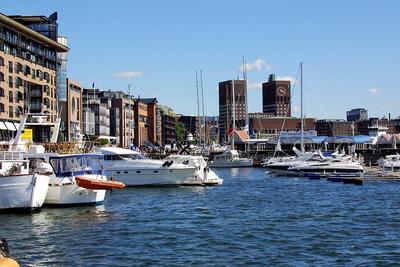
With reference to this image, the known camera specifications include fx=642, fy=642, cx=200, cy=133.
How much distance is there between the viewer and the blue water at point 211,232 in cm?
2912

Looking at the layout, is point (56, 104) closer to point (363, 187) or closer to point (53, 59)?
point (53, 59)

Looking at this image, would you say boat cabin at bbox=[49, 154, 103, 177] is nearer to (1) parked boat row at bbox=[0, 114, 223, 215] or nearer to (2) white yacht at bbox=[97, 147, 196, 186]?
(1) parked boat row at bbox=[0, 114, 223, 215]

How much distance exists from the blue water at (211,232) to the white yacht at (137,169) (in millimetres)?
11732

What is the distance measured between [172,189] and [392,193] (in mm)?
23324

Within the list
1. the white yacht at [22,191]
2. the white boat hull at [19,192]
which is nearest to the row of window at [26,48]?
the white yacht at [22,191]

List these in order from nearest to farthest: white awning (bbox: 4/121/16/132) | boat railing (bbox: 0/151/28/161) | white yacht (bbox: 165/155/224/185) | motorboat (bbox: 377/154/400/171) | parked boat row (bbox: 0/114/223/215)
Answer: parked boat row (bbox: 0/114/223/215)
boat railing (bbox: 0/151/28/161)
white yacht (bbox: 165/155/224/185)
motorboat (bbox: 377/154/400/171)
white awning (bbox: 4/121/16/132)

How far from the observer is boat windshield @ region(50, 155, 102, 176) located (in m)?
48.8

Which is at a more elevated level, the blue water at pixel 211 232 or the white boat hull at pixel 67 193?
the white boat hull at pixel 67 193

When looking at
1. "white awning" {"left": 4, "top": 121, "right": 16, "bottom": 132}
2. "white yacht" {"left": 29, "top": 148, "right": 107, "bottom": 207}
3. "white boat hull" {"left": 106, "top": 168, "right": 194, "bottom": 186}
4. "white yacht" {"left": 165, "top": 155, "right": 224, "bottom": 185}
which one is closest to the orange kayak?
"white yacht" {"left": 29, "top": 148, "right": 107, "bottom": 207}

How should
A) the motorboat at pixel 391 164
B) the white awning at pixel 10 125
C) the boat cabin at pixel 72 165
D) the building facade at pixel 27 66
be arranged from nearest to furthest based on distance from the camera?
the boat cabin at pixel 72 165 < the motorboat at pixel 391 164 < the white awning at pixel 10 125 < the building facade at pixel 27 66

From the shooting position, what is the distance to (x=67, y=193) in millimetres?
48188

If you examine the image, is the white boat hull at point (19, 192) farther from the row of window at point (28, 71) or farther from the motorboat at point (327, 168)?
the row of window at point (28, 71)

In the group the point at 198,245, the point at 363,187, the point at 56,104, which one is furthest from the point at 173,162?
the point at 56,104

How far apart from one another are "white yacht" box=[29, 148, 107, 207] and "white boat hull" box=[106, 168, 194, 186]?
20823 mm
